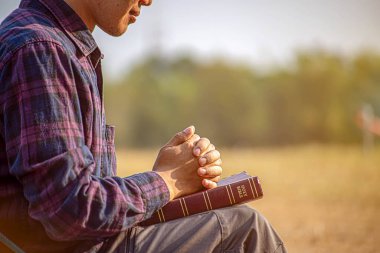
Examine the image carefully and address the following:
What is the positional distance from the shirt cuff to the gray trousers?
0.09 m

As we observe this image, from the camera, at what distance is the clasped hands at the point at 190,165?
2441mm

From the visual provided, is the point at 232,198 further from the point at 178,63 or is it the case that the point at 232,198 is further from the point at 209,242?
the point at 178,63

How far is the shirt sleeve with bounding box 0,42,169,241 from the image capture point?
202 centimetres

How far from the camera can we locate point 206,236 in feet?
7.59

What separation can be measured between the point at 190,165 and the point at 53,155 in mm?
599

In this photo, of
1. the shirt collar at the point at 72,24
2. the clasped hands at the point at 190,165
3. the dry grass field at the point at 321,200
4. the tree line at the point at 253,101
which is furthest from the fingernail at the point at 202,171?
the tree line at the point at 253,101

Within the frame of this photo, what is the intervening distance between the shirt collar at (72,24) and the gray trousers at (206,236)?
0.64 m

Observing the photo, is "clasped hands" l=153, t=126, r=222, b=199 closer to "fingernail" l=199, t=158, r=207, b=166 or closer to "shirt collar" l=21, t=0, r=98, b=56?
"fingernail" l=199, t=158, r=207, b=166

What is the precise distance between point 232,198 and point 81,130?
2.04ft

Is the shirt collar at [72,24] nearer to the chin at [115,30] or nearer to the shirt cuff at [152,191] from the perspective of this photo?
the chin at [115,30]

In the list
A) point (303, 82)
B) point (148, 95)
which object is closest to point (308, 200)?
point (303, 82)

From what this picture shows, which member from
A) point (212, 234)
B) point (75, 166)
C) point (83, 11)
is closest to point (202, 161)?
point (212, 234)

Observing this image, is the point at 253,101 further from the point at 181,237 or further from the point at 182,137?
the point at 181,237

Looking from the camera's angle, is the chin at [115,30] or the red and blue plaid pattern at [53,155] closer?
the red and blue plaid pattern at [53,155]
